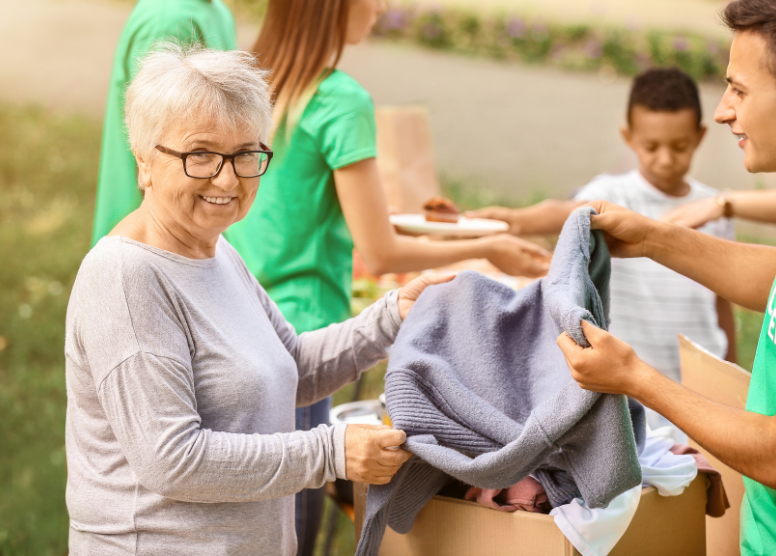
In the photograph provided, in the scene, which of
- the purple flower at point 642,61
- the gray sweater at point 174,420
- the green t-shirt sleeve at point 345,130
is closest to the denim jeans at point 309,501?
the gray sweater at point 174,420

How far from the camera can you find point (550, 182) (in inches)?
361

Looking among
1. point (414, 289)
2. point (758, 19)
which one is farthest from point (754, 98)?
point (414, 289)

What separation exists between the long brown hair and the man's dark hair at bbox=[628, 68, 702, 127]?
123 centimetres

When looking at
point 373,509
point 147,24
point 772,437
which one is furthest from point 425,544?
point 147,24

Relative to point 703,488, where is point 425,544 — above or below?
below

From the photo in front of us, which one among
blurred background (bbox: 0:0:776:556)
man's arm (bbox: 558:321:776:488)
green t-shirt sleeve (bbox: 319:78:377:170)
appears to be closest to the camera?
man's arm (bbox: 558:321:776:488)

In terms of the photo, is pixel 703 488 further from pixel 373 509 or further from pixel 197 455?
pixel 197 455

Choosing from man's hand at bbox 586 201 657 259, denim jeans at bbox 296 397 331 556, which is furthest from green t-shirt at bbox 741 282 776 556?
denim jeans at bbox 296 397 331 556

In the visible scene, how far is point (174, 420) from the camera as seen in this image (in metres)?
1.27

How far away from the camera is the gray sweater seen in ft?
4.16

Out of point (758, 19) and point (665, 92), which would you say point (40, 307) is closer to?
point (665, 92)

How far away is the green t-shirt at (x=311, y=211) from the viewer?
6.66 feet

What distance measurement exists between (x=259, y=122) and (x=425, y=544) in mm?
861

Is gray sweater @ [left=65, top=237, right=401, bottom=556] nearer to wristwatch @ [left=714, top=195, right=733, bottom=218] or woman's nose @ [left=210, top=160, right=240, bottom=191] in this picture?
woman's nose @ [left=210, top=160, right=240, bottom=191]
